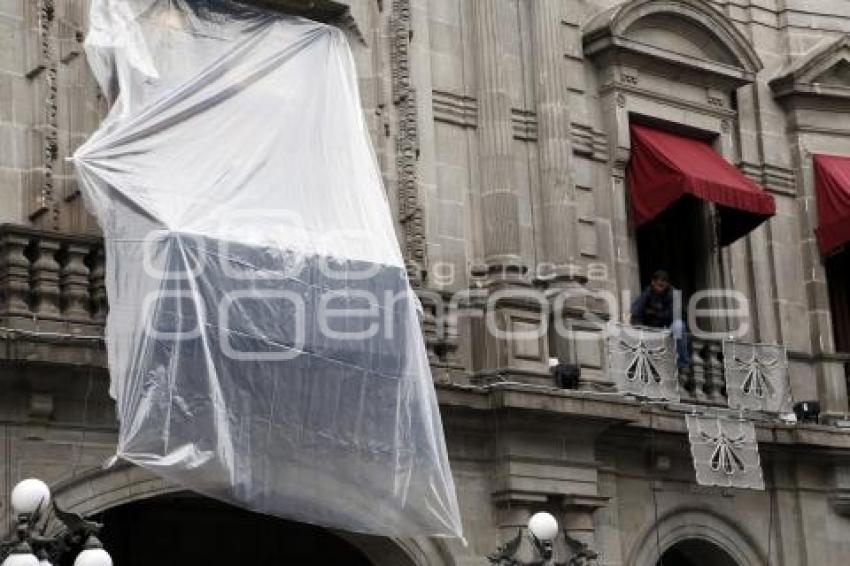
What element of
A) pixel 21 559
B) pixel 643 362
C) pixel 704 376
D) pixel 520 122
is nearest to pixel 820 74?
pixel 704 376

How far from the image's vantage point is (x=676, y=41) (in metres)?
20.3

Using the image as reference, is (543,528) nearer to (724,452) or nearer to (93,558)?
(93,558)

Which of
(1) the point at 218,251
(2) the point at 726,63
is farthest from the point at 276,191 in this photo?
(2) the point at 726,63

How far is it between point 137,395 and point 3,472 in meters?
1.29

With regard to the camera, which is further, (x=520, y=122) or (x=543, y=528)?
(x=520, y=122)

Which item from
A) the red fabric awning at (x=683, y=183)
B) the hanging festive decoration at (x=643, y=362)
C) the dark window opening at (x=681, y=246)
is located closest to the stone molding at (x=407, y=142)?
the hanging festive decoration at (x=643, y=362)

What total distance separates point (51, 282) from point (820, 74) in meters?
10.8

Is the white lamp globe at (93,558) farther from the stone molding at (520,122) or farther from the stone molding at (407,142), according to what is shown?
the stone molding at (520,122)

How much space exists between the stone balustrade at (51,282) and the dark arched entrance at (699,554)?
7.23 meters

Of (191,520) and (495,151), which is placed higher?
(495,151)

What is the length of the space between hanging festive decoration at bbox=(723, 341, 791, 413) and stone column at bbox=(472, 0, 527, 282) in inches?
117

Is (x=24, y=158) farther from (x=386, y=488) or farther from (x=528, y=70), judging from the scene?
(x=528, y=70)

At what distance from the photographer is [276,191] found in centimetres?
1503

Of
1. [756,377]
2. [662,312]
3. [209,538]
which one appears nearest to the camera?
[209,538]
